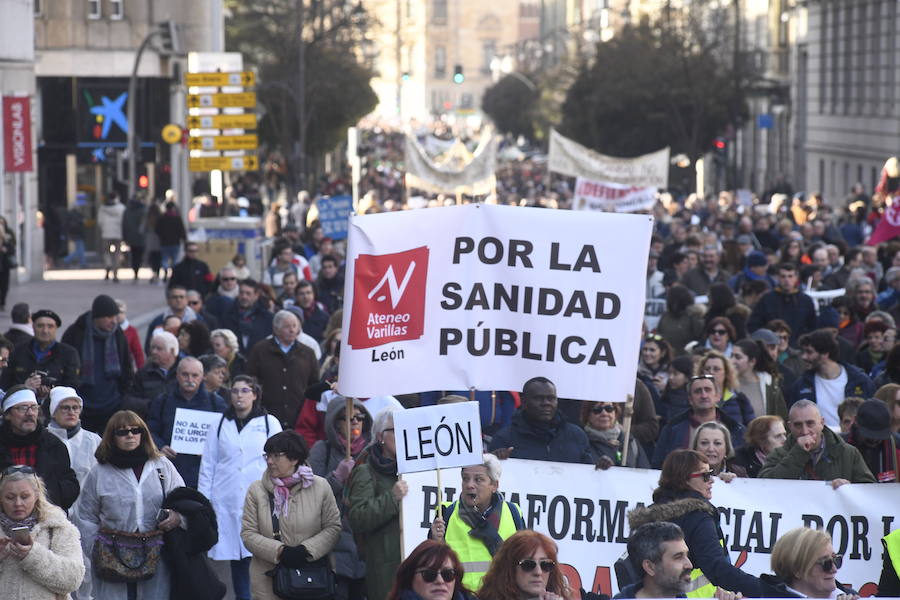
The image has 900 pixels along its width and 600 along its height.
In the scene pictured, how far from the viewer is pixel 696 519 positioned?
723 cm

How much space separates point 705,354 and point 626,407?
1706 mm

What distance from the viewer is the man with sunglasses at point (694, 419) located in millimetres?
9805

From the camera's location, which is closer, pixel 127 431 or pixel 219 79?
pixel 127 431

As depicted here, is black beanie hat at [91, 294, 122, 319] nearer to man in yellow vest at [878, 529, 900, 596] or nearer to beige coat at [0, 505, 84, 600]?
beige coat at [0, 505, 84, 600]

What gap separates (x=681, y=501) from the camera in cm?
723

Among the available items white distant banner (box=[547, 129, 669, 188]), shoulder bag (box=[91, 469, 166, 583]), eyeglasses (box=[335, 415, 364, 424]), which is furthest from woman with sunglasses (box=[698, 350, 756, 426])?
white distant banner (box=[547, 129, 669, 188])

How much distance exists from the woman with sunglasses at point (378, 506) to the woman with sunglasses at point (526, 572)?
1526mm

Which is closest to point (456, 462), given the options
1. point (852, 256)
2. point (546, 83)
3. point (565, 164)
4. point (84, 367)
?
point (84, 367)

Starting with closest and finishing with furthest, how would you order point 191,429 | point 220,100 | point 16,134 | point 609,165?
1. point 191,429
2. point 16,134
3. point 609,165
4. point 220,100

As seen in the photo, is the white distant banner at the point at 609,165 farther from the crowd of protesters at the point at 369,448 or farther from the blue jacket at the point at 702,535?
the blue jacket at the point at 702,535

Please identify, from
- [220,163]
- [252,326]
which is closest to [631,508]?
[252,326]

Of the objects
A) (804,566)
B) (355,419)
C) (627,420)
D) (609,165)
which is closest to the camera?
(804,566)

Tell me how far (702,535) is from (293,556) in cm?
211

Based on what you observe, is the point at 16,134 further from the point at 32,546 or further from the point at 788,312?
the point at 32,546
